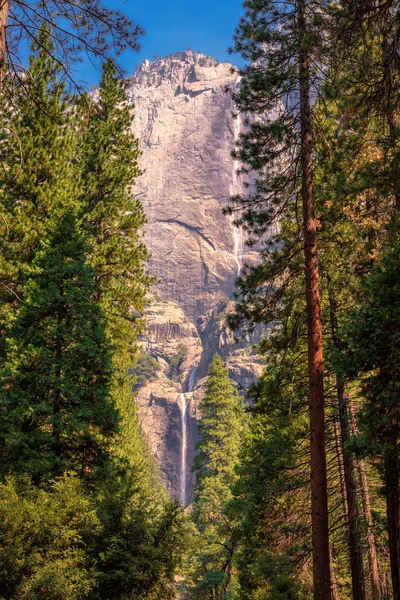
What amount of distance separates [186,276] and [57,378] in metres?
155

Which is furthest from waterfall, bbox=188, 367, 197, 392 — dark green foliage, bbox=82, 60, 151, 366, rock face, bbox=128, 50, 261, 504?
dark green foliage, bbox=82, 60, 151, 366

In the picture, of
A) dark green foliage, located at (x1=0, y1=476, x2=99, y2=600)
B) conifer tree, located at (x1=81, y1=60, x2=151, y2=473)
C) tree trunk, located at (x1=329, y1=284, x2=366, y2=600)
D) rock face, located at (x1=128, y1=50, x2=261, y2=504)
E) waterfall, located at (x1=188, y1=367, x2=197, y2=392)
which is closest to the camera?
dark green foliage, located at (x1=0, y1=476, x2=99, y2=600)

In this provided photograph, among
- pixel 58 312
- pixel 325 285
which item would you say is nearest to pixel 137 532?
pixel 58 312

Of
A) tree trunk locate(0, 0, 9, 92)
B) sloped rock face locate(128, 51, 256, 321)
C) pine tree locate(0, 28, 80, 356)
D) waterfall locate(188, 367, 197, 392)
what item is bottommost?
tree trunk locate(0, 0, 9, 92)

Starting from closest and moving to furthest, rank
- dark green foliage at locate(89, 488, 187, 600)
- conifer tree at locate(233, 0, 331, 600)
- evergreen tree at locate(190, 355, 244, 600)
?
1. conifer tree at locate(233, 0, 331, 600)
2. dark green foliage at locate(89, 488, 187, 600)
3. evergreen tree at locate(190, 355, 244, 600)

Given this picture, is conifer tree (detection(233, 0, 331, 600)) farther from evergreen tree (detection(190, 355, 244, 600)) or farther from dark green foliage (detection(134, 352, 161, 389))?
dark green foliage (detection(134, 352, 161, 389))

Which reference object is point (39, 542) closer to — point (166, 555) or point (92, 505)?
point (92, 505)

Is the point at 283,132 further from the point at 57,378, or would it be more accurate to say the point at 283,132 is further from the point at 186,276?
the point at 186,276

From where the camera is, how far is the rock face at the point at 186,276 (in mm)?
114812

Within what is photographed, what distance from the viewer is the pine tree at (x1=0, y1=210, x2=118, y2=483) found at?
1076 cm

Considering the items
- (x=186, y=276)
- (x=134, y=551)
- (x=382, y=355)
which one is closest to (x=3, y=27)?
(x=382, y=355)

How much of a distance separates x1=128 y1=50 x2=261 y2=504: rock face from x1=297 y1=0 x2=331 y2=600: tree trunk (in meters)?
99.4

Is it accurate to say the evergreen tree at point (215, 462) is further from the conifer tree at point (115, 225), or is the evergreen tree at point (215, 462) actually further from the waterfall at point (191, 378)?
the waterfall at point (191, 378)

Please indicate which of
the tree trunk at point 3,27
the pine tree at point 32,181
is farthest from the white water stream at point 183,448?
the tree trunk at point 3,27
